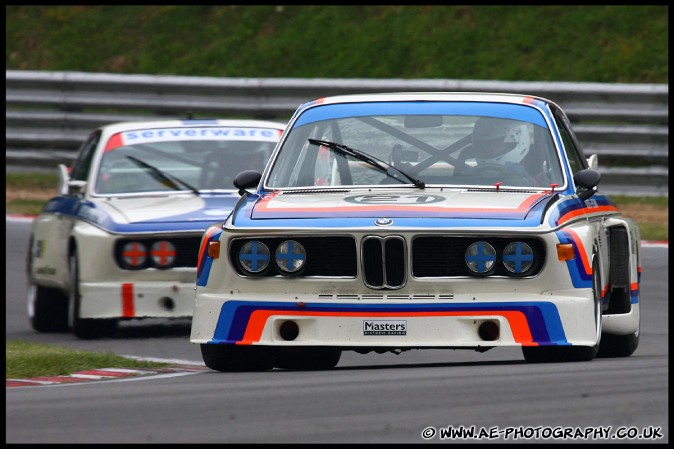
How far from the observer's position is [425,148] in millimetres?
8461

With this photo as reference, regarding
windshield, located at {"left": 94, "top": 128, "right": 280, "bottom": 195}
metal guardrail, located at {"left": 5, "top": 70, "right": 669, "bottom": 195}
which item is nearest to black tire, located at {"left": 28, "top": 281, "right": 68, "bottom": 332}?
windshield, located at {"left": 94, "top": 128, "right": 280, "bottom": 195}

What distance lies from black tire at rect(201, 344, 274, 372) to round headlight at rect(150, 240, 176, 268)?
285 cm

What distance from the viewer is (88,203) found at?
1144 cm

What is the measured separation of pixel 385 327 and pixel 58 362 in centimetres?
252

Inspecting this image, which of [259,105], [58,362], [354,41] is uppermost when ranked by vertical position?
[354,41]

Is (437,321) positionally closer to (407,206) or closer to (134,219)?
(407,206)

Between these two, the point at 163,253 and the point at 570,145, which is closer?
the point at 570,145

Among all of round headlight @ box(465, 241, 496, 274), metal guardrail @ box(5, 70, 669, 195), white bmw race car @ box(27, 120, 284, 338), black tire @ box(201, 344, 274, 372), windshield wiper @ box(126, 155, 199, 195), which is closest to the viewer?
round headlight @ box(465, 241, 496, 274)

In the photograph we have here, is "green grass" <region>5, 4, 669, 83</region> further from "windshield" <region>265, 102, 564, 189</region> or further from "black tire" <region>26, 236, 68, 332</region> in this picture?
"windshield" <region>265, 102, 564, 189</region>

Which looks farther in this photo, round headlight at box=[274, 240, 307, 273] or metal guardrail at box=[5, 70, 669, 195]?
metal guardrail at box=[5, 70, 669, 195]

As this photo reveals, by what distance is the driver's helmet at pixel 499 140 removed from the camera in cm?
836

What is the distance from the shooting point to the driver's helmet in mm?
8359

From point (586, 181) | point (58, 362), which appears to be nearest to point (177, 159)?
point (58, 362)

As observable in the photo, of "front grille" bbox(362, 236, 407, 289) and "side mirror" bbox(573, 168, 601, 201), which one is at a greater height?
"side mirror" bbox(573, 168, 601, 201)
